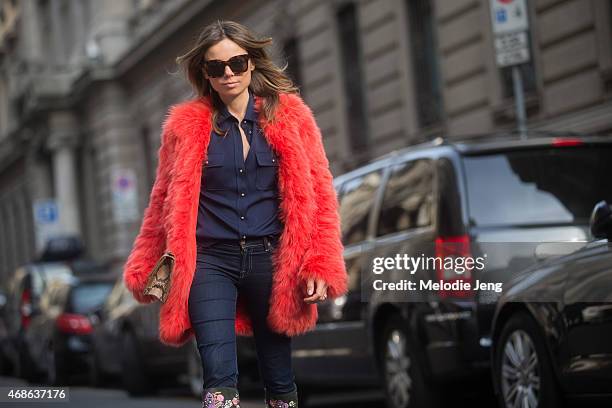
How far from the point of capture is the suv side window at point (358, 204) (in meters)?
10.4

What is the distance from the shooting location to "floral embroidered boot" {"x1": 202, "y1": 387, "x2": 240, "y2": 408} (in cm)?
534

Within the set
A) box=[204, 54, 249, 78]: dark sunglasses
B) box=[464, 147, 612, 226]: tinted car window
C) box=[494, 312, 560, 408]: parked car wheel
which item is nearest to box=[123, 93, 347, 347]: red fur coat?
box=[204, 54, 249, 78]: dark sunglasses

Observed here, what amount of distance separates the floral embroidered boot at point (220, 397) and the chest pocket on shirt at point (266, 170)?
792 millimetres

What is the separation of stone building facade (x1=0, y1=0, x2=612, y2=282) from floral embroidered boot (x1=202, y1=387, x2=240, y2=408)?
4.43ft

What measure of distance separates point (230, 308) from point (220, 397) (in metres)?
0.34

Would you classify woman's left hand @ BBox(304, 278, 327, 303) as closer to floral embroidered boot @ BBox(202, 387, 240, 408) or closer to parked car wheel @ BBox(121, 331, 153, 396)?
floral embroidered boot @ BBox(202, 387, 240, 408)

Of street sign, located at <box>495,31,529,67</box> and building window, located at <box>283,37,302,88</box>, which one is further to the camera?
building window, located at <box>283,37,302,88</box>

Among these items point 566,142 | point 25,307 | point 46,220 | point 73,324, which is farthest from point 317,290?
point 46,220

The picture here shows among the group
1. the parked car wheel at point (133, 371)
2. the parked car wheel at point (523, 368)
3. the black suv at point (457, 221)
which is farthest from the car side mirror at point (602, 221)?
the parked car wheel at point (133, 371)

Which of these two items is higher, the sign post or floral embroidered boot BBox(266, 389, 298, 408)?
the sign post

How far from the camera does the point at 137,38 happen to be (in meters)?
38.6

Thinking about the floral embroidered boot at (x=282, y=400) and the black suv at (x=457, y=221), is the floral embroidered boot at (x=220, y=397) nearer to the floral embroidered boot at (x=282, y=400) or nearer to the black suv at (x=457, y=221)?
the floral embroidered boot at (x=282, y=400)

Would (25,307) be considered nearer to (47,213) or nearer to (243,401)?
(243,401)

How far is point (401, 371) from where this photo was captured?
9656mm
